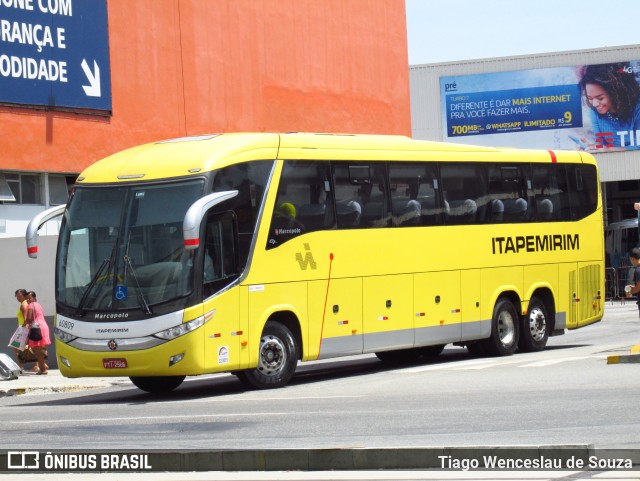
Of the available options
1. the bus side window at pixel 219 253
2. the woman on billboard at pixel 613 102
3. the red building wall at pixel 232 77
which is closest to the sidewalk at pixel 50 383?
the bus side window at pixel 219 253

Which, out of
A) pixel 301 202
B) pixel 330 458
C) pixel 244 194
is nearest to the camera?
pixel 330 458

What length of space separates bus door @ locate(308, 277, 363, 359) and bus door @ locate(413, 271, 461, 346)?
1549 mm

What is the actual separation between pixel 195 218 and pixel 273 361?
118 inches

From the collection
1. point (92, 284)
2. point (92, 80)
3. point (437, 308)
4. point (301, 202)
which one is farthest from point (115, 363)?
point (92, 80)

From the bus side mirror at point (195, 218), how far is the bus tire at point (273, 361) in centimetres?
212

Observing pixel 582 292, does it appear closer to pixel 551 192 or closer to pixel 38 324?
pixel 551 192

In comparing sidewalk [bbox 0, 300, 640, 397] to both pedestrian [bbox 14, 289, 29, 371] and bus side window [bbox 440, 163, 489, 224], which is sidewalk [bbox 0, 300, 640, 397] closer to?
pedestrian [bbox 14, 289, 29, 371]

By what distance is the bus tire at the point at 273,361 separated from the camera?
63.8 feet

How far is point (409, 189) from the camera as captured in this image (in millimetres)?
22172

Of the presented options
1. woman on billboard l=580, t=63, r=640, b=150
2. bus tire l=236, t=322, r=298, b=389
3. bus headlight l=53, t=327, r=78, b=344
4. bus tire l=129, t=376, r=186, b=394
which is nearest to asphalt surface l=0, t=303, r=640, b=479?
bus headlight l=53, t=327, r=78, b=344

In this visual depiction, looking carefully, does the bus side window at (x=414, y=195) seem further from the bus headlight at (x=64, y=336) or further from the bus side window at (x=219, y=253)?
the bus headlight at (x=64, y=336)

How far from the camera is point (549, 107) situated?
6253 centimetres

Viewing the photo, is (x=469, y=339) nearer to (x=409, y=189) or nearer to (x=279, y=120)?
(x=409, y=189)

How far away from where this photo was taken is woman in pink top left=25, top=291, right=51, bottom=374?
26469 mm
